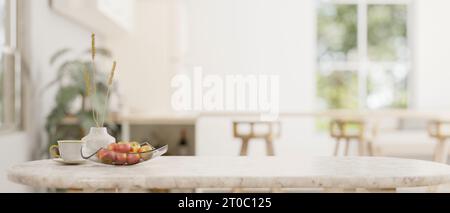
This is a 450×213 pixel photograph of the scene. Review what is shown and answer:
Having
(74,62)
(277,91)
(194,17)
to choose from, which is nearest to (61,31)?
(74,62)

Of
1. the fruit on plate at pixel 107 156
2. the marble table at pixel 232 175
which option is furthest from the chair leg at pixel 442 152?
the fruit on plate at pixel 107 156

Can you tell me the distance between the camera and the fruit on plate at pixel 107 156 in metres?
2.04

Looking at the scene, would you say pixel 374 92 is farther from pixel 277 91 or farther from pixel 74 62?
pixel 74 62

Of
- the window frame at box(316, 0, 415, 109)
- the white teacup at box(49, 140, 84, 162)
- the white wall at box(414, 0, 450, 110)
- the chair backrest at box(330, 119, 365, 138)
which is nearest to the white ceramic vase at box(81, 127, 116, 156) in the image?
the white teacup at box(49, 140, 84, 162)

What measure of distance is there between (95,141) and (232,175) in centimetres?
55

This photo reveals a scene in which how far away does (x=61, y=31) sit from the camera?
5109mm

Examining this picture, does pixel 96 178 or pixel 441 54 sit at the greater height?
pixel 441 54

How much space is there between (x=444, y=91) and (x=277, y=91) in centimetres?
213

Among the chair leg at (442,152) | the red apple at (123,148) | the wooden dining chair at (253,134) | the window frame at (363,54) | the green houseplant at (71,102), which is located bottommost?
the chair leg at (442,152)

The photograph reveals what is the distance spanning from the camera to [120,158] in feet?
6.72

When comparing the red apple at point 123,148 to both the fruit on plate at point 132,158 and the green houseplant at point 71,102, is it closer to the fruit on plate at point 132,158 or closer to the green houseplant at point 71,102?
the fruit on plate at point 132,158

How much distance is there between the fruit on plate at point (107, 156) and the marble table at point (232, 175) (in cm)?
A: 3
